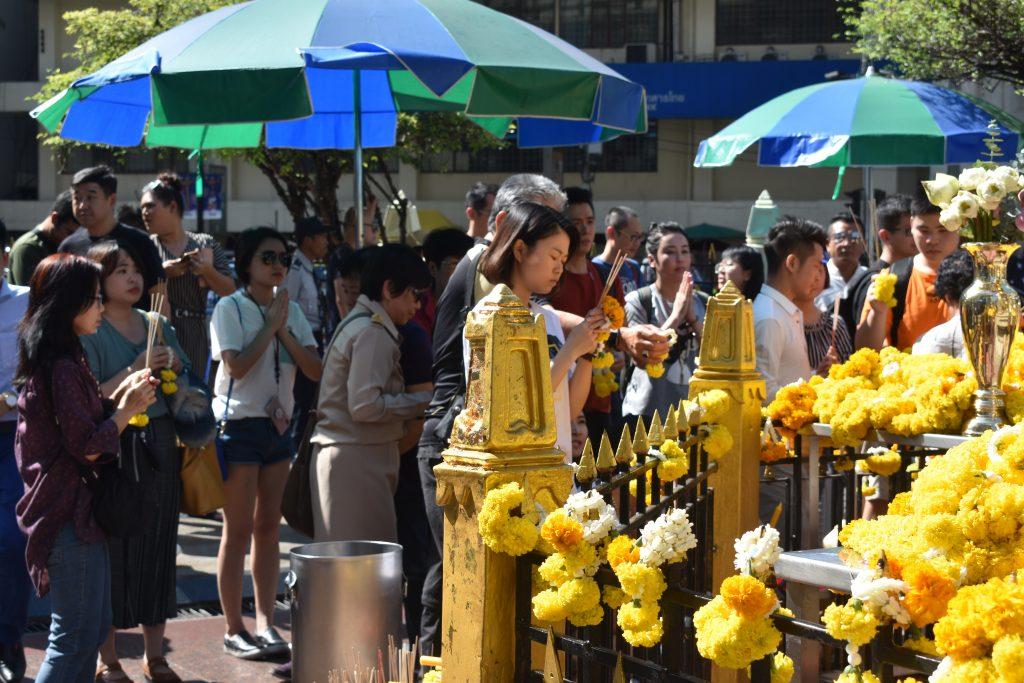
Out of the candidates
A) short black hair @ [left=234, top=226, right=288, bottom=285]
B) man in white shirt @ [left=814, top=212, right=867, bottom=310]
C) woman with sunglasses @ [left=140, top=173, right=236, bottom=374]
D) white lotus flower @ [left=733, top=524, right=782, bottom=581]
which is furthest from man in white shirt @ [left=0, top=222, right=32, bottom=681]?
man in white shirt @ [left=814, top=212, right=867, bottom=310]

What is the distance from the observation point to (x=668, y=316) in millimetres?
7703

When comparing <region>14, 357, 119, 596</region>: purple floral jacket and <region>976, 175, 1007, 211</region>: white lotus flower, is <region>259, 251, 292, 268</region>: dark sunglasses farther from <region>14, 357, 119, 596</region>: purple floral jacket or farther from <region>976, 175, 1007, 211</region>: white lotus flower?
<region>976, 175, 1007, 211</region>: white lotus flower

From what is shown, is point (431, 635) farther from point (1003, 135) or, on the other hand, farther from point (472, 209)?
point (1003, 135)

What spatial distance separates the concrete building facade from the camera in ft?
104

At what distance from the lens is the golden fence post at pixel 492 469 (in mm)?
2977

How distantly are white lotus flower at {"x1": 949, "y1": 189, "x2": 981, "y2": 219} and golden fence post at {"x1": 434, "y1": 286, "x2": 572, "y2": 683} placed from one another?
1.98 m

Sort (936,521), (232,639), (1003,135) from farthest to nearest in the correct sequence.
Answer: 1. (1003,135)
2. (232,639)
3. (936,521)

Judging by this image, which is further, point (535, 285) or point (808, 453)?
point (808, 453)

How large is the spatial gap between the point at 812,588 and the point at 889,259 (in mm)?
4690

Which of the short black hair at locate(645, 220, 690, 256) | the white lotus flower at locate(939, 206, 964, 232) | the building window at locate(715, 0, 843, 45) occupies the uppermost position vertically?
the building window at locate(715, 0, 843, 45)

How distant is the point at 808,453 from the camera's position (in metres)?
5.27

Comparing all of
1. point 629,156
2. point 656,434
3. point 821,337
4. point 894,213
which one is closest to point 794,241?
point 821,337

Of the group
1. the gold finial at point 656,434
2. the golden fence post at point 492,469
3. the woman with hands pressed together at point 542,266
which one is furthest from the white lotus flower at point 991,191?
the golden fence post at point 492,469

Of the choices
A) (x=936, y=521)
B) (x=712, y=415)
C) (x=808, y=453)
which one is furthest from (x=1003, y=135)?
(x=936, y=521)
